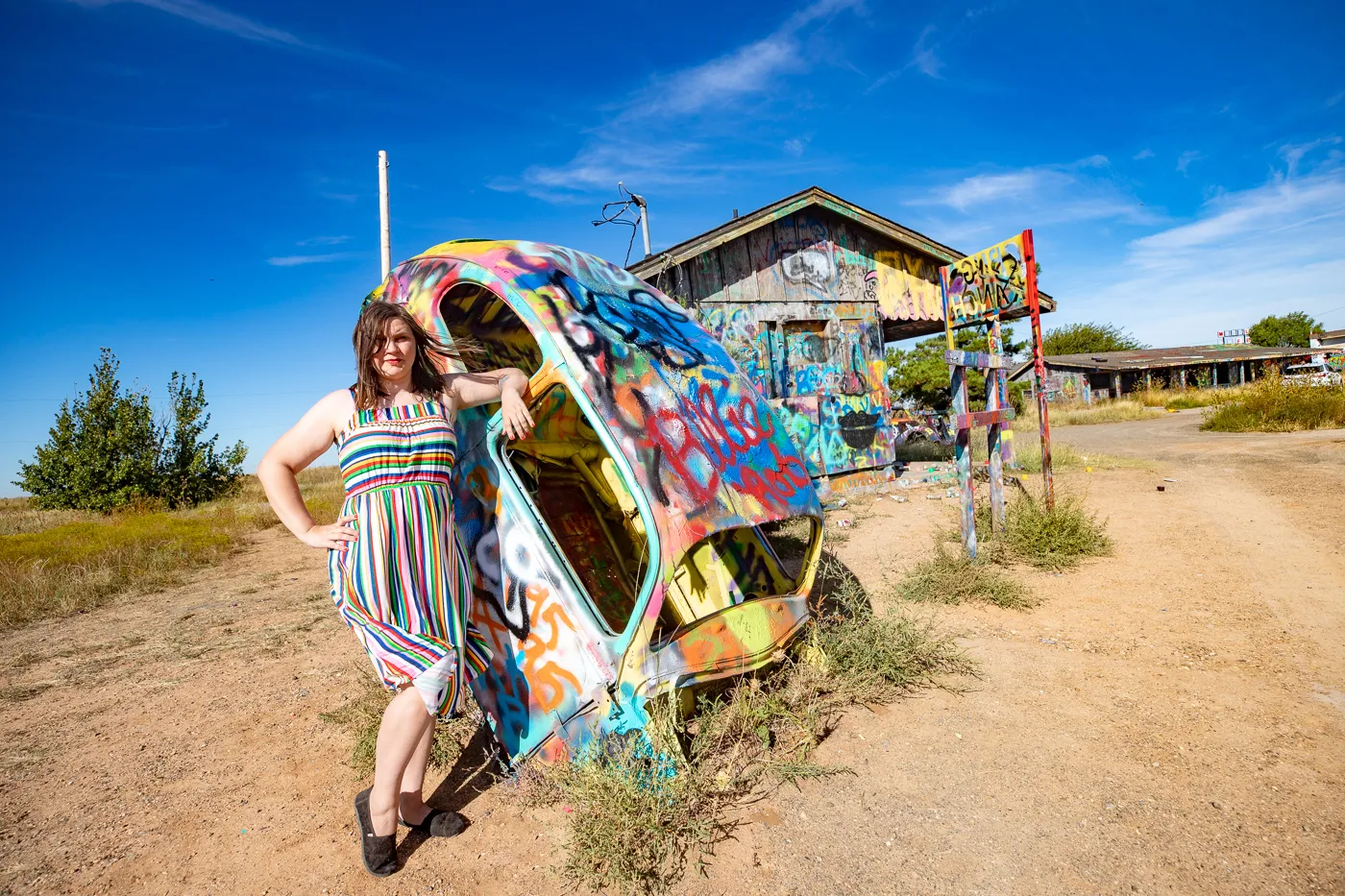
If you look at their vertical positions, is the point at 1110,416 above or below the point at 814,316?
below

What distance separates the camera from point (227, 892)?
8.50 ft

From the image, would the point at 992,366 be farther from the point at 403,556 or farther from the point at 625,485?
the point at 403,556

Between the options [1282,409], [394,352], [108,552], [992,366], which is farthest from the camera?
[1282,409]

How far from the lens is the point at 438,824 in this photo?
9.37 ft

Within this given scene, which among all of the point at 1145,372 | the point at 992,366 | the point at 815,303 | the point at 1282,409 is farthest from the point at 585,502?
the point at 1145,372

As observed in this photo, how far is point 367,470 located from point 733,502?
5.36 ft

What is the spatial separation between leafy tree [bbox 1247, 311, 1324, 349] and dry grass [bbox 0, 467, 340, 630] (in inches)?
3109

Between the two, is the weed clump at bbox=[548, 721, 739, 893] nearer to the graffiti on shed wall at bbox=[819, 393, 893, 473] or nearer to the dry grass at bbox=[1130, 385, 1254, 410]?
the graffiti on shed wall at bbox=[819, 393, 893, 473]

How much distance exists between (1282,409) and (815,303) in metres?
12.3

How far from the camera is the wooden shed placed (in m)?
9.77

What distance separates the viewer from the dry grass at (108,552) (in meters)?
7.39

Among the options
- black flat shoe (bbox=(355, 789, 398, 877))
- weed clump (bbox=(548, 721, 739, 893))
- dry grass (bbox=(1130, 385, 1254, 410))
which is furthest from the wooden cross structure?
dry grass (bbox=(1130, 385, 1254, 410))

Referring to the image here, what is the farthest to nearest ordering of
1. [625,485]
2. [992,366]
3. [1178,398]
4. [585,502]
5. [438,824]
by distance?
1. [1178,398]
2. [992,366]
3. [585,502]
4. [625,485]
5. [438,824]

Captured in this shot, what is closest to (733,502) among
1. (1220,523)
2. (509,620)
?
(509,620)
